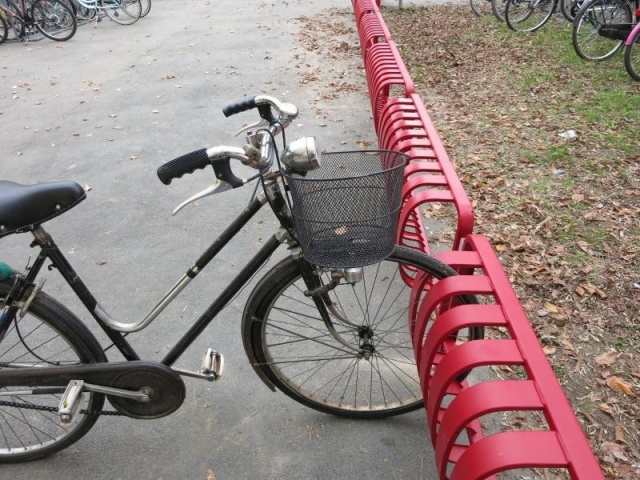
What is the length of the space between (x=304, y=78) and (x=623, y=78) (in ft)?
15.0

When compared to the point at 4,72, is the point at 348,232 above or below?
above

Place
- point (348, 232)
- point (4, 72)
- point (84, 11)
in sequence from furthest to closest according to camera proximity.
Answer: point (84, 11) < point (4, 72) < point (348, 232)

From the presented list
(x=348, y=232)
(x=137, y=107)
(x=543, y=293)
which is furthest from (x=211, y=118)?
(x=348, y=232)

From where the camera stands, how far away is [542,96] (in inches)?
262

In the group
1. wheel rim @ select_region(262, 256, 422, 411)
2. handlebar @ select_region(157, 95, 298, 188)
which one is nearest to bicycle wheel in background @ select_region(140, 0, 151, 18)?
wheel rim @ select_region(262, 256, 422, 411)

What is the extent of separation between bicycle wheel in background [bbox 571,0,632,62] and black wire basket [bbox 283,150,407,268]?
24.7ft

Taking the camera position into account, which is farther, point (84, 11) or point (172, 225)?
point (84, 11)

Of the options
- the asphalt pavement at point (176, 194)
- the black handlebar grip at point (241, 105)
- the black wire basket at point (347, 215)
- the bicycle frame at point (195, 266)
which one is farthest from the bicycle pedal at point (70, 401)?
the black handlebar grip at point (241, 105)

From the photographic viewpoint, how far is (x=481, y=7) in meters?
11.3

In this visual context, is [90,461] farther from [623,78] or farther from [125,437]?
[623,78]

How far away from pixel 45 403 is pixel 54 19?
10821 mm

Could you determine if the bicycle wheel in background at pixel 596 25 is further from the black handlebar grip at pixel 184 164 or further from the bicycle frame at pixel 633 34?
the black handlebar grip at pixel 184 164

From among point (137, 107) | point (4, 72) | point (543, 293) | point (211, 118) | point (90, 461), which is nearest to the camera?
point (90, 461)

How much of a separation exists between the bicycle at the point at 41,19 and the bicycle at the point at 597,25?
979 cm
